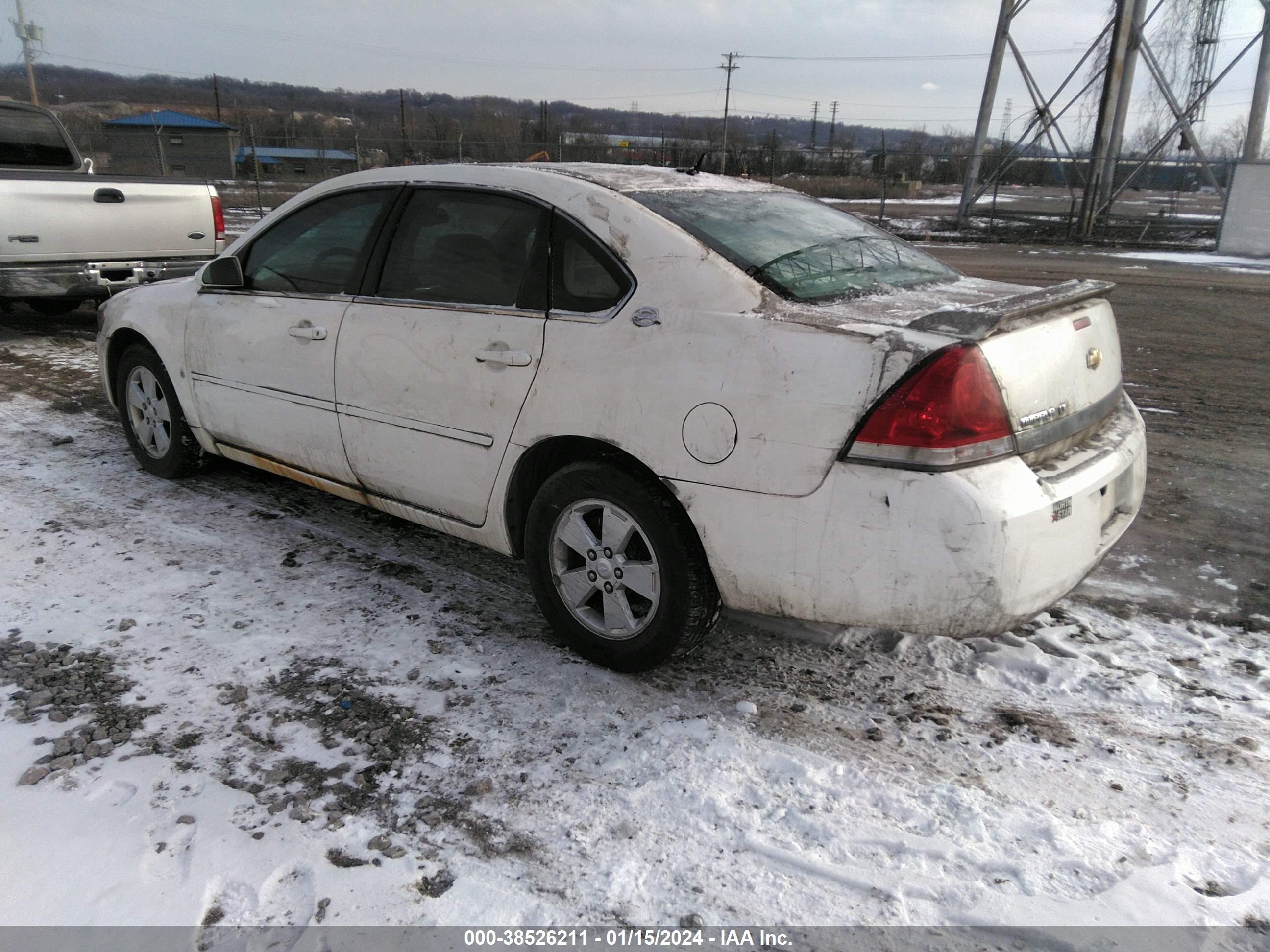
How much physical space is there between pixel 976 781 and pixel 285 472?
3.22 metres

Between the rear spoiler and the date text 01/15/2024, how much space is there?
163 cm

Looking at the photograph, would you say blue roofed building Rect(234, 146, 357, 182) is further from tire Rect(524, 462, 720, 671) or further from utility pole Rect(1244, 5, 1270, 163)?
tire Rect(524, 462, 720, 671)

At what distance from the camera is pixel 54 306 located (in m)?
9.75

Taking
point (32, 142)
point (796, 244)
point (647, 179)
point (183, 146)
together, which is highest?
point (183, 146)

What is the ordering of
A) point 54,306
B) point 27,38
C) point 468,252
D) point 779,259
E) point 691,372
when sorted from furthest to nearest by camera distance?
point 27,38 → point 54,306 → point 468,252 → point 779,259 → point 691,372

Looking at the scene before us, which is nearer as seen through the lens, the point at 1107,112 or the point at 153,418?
the point at 153,418

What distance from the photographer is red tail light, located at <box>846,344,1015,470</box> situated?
2.43 meters

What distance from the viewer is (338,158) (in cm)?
3972

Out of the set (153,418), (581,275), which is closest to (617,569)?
(581,275)

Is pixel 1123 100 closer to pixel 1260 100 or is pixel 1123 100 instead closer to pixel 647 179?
pixel 1260 100

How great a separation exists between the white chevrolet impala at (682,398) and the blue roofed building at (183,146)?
38.4 metres

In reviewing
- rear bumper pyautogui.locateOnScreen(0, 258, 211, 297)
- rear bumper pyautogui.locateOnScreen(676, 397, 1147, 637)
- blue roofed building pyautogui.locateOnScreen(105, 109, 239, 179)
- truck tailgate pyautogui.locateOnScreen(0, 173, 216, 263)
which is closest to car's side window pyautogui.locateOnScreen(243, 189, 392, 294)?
rear bumper pyautogui.locateOnScreen(676, 397, 1147, 637)

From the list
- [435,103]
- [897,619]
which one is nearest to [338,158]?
[435,103]

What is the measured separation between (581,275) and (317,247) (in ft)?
5.23
